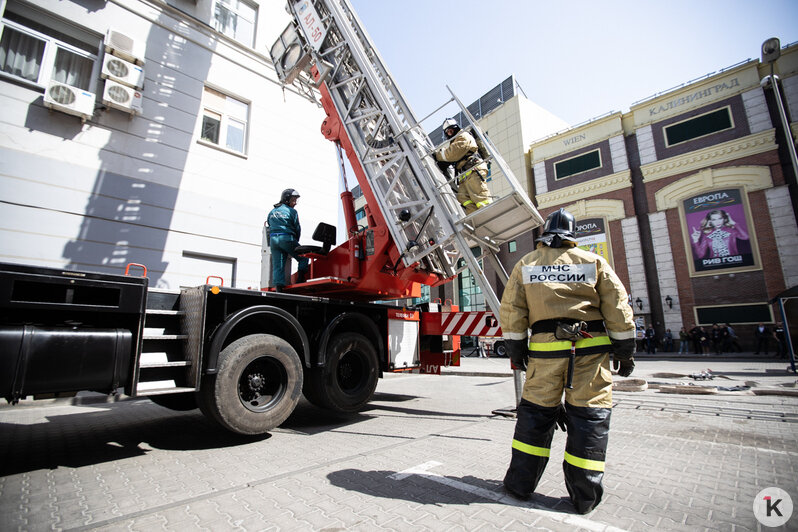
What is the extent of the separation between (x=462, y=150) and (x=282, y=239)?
113 inches

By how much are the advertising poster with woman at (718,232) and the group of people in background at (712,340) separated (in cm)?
314

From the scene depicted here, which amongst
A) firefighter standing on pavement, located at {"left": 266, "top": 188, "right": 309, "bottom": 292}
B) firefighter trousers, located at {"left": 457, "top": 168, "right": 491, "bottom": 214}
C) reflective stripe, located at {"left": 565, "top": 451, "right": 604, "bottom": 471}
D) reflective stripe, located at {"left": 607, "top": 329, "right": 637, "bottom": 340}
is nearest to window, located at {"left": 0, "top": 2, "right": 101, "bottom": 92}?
firefighter standing on pavement, located at {"left": 266, "top": 188, "right": 309, "bottom": 292}

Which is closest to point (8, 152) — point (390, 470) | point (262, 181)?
point (262, 181)

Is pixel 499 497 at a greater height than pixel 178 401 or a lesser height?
lesser

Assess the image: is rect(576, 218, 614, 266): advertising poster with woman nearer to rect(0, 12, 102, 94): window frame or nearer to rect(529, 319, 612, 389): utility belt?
rect(529, 319, 612, 389): utility belt

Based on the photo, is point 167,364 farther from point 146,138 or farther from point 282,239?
point 146,138

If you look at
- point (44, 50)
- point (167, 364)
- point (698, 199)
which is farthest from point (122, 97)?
point (698, 199)

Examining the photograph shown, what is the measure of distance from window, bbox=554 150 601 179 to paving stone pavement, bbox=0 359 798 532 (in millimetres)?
21784

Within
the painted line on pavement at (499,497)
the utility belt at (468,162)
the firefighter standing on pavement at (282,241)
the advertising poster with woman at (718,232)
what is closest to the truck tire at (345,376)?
the firefighter standing on pavement at (282,241)

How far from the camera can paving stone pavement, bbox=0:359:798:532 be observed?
7.64ft

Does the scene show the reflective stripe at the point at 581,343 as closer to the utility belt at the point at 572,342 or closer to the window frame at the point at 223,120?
the utility belt at the point at 572,342

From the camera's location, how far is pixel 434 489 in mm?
2768

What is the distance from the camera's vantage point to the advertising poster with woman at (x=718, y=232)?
18.8 m

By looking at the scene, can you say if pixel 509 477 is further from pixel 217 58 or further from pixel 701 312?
pixel 701 312
